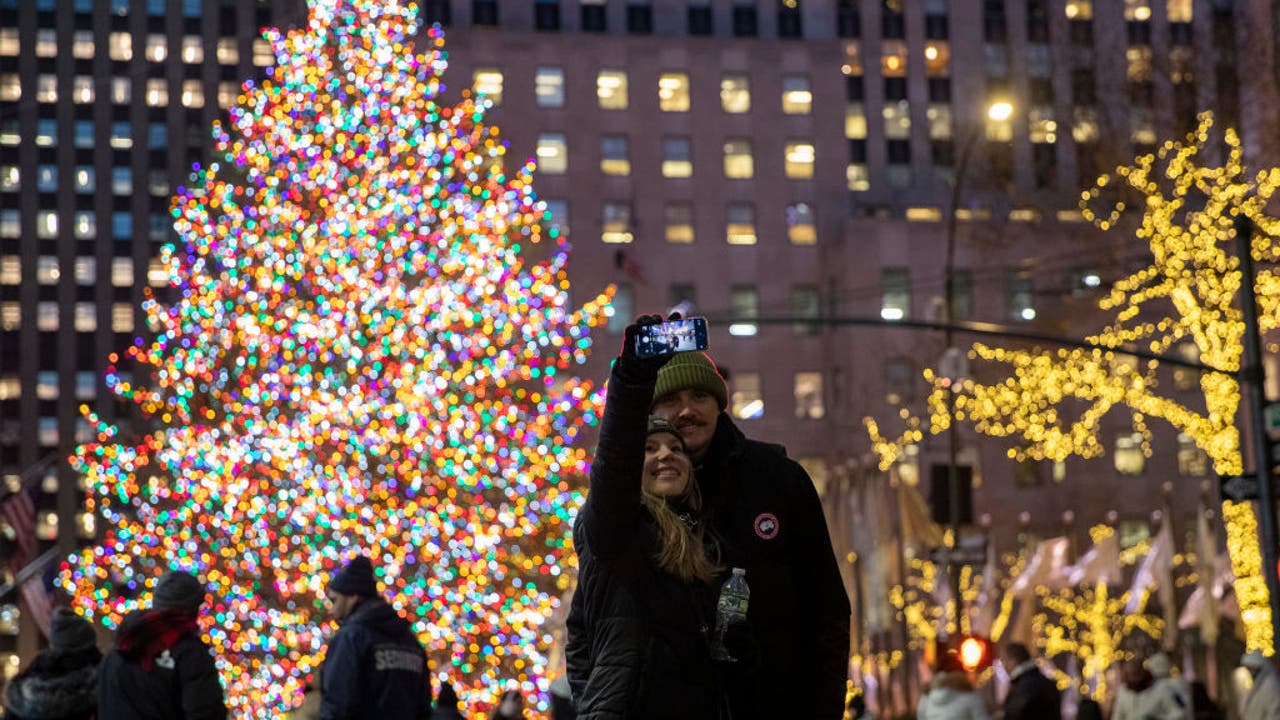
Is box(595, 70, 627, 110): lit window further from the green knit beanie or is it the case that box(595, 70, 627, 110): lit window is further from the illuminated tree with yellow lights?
the green knit beanie

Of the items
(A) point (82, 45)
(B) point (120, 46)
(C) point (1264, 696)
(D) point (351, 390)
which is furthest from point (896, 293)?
(A) point (82, 45)

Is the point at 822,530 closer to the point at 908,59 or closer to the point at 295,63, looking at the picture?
the point at 295,63

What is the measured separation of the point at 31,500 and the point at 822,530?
2651 cm

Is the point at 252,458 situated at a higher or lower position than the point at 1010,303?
lower

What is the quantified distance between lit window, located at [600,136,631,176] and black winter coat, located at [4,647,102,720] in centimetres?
6459

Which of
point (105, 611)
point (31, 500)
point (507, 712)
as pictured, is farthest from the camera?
point (31, 500)

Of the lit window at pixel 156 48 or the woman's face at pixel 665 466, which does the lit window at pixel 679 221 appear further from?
the woman's face at pixel 665 466

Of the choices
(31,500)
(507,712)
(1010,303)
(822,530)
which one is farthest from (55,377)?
(822,530)

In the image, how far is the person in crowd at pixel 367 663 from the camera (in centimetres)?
977

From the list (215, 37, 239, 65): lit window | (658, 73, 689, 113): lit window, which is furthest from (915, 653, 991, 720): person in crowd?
(215, 37, 239, 65): lit window

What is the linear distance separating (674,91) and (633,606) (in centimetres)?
7089

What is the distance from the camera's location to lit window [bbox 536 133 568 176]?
73500 millimetres

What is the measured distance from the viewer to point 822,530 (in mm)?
5617

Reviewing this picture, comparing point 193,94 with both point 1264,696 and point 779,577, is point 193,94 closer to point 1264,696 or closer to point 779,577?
point 1264,696
